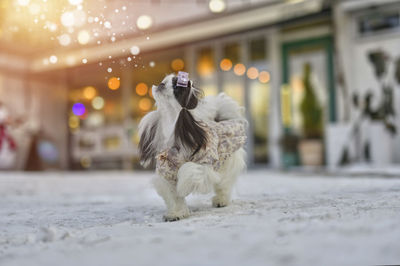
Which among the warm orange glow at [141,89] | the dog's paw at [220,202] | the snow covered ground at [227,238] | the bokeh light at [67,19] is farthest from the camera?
the warm orange glow at [141,89]

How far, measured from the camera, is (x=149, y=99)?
37.8ft

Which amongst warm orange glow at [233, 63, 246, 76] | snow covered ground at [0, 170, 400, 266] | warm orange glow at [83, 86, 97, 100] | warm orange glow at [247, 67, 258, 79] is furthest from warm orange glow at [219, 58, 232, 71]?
snow covered ground at [0, 170, 400, 266]

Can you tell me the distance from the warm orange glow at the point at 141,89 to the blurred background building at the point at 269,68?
28 millimetres

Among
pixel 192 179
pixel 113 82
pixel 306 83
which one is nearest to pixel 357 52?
pixel 306 83

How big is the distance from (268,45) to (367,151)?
10.6 feet

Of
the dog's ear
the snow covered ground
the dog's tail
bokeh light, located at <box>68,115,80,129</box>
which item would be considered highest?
bokeh light, located at <box>68,115,80,129</box>

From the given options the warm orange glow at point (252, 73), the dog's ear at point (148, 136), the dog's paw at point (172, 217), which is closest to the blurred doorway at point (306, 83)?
the warm orange glow at point (252, 73)

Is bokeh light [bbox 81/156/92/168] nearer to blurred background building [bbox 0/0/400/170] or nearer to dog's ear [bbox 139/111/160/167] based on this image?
blurred background building [bbox 0/0/400/170]

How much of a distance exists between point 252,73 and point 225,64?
778 millimetres

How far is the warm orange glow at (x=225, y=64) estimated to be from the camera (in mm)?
9867

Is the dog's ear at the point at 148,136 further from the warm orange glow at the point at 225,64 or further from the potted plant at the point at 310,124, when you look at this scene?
the warm orange glow at the point at 225,64

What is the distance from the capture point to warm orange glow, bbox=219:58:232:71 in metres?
9.87

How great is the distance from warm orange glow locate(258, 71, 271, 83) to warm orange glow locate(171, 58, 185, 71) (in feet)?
7.61

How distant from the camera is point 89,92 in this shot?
43.4ft
